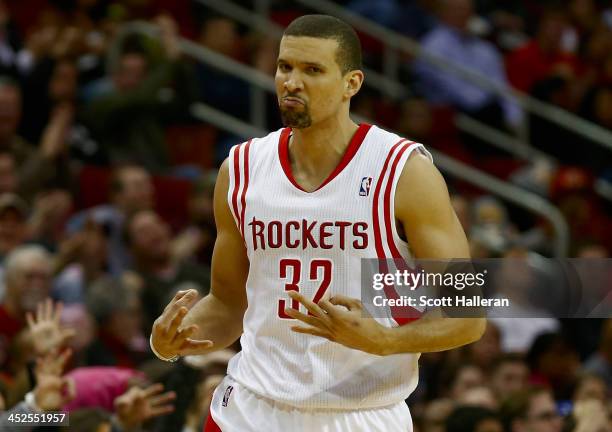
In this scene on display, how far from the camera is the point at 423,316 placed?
4.84m

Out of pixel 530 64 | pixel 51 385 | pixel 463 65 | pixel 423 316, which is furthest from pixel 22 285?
pixel 530 64

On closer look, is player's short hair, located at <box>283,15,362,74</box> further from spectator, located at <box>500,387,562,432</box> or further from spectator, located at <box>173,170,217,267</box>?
spectator, located at <box>173,170,217,267</box>

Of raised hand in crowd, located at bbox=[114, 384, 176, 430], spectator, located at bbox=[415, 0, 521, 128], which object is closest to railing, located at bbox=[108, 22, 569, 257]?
spectator, located at bbox=[415, 0, 521, 128]

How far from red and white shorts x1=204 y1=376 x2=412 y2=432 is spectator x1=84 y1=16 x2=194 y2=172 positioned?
19.2 feet

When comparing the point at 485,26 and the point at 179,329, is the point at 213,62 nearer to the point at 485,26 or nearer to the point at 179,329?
the point at 485,26

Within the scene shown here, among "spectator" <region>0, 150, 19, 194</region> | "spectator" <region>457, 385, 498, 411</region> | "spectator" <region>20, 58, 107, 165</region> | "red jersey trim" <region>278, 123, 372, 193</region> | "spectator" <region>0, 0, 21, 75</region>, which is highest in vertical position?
"spectator" <region>0, 0, 21, 75</region>

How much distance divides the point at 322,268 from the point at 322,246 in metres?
0.08

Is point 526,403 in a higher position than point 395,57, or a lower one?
lower

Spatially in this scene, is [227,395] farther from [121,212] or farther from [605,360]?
[605,360]

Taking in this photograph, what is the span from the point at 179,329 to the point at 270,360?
1.12 feet

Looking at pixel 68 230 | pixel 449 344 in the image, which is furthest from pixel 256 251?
pixel 68 230

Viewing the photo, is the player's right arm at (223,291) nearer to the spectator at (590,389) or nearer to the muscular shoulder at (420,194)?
the muscular shoulder at (420,194)

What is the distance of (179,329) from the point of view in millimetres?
4891

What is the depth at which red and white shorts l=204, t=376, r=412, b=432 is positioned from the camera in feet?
15.9
